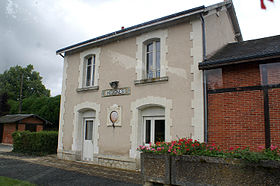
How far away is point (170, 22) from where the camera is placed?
760cm

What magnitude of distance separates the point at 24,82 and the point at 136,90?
107 ft

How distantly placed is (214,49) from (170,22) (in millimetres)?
1786

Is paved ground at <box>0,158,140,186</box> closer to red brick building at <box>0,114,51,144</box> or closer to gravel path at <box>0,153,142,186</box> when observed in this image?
gravel path at <box>0,153,142,186</box>

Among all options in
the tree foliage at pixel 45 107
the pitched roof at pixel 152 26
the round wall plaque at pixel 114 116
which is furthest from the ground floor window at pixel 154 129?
A: the tree foliage at pixel 45 107

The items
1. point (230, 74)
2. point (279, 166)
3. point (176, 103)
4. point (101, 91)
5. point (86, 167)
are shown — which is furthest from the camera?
point (101, 91)

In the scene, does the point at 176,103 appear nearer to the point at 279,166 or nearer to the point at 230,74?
the point at 230,74

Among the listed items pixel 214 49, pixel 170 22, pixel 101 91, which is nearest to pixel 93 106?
pixel 101 91

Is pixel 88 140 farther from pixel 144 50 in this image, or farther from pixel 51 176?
pixel 144 50

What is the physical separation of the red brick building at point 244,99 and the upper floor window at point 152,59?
1.99m

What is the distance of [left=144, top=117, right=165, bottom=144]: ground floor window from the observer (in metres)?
7.53

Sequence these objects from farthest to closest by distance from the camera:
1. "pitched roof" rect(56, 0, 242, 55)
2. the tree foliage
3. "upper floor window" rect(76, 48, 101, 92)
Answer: the tree foliage < "upper floor window" rect(76, 48, 101, 92) < "pitched roof" rect(56, 0, 242, 55)

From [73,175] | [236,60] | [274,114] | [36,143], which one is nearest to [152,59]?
[236,60]

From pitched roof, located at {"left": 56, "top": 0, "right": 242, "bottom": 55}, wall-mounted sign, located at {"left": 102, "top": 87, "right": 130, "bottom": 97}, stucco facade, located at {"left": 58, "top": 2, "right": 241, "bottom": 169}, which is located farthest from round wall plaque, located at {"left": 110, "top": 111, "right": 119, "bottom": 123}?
pitched roof, located at {"left": 56, "top": 0, "right": 242, "bottom": 55}

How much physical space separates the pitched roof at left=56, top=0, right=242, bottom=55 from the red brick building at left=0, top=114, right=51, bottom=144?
28.2 feet
